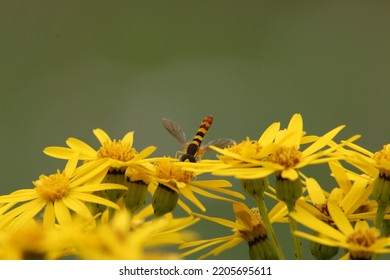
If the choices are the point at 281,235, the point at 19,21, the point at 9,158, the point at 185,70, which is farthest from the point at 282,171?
the point at 19,21

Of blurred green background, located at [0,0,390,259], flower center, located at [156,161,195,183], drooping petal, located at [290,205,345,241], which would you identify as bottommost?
drooping petal, located at [290,205,345,241]

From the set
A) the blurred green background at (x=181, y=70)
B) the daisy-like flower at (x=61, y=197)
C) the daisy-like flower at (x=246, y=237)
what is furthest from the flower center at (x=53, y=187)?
the blurred green background at (x=181, y=70)

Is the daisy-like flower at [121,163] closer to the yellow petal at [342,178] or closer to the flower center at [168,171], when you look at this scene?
the flower center at [168,171]

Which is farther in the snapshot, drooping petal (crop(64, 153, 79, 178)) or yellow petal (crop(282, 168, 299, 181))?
drooping petal (crop(64, 153, 79, 178))

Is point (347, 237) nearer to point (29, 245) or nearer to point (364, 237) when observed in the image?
point (364, 237)

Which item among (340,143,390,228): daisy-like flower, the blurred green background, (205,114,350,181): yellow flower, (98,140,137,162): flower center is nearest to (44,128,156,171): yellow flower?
(98,140,137,162): flower center

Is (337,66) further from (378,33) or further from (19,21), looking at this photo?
(19,21)

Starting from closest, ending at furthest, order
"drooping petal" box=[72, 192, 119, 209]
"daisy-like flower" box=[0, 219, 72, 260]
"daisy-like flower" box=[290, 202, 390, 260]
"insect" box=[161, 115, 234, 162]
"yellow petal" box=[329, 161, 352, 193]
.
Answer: "daisy-like flower" box=[0, 219, 72, 260] < "daisy-like flower" box=[290, 202, 390, 260] < "drooping petal" box=[72, 192, 119, 209] < "yellow petal" box=[329, 161, 352, 193] < "insect" box=[161, 115, 234, 162]

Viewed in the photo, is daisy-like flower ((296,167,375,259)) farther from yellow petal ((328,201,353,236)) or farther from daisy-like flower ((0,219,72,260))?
daisy-like flower ((0,219,72,260))
